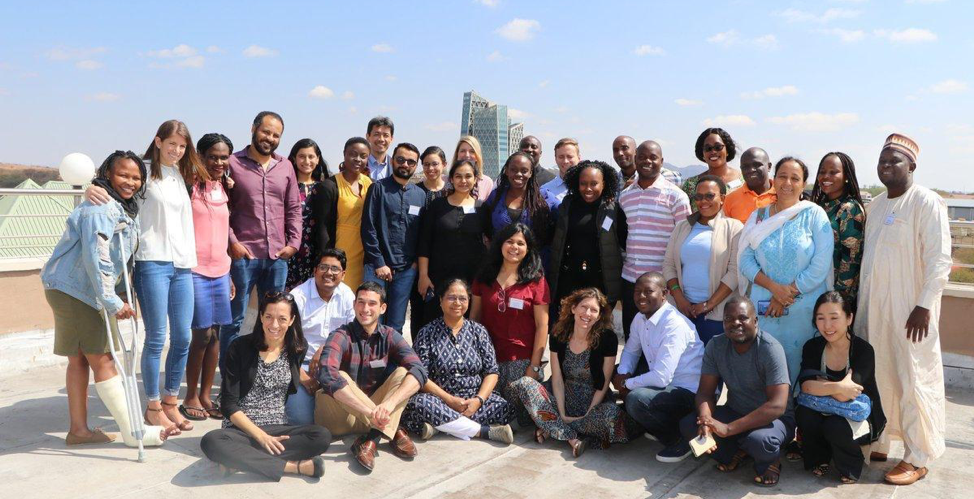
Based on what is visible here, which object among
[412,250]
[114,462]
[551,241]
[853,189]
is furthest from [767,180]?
[114,462]

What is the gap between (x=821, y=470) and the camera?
151 inches

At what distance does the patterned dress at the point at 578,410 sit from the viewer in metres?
4.22

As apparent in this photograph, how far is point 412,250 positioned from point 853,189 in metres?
3.14

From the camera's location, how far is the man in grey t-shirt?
12.2ft

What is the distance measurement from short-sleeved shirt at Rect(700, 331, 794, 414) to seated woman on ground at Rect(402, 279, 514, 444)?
1367mm

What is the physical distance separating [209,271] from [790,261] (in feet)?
12.4

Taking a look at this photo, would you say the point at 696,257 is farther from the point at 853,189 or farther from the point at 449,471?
the point at 449,471

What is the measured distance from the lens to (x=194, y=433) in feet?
14.4

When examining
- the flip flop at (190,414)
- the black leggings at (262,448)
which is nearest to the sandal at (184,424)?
the flip flop at (190,414)

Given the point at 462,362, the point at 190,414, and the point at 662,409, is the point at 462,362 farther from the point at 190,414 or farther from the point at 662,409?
the point at 190,414

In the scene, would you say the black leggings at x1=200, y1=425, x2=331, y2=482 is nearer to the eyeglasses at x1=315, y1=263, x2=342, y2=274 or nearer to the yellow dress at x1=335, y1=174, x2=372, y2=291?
the eyeglasses at x1=315, y1=263, x2=342, y2=274

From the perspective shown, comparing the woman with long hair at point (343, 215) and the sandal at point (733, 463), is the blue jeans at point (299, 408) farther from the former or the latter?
the sandal at point (733, 463)

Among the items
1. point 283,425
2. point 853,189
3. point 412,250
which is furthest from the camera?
point 412,250

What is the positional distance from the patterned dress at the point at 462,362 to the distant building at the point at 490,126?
47875 millimetres
